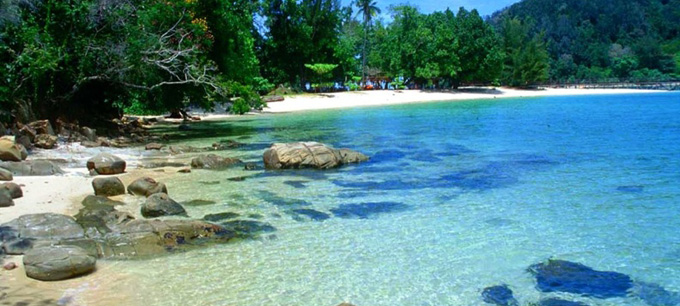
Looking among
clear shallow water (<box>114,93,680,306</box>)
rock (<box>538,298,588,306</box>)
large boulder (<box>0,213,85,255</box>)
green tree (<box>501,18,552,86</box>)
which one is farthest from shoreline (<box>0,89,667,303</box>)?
green tree (<box>501,18,552,86</box>)

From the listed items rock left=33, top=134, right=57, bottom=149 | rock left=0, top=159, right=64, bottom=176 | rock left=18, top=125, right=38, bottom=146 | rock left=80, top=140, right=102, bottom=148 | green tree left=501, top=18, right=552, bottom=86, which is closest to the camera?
rock left=0, top=159, right=64, bottom=176

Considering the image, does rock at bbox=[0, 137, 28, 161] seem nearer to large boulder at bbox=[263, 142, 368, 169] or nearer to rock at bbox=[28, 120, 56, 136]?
rock at bbox=[28, 120, 56, 136]

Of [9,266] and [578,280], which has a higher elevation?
[9,266]

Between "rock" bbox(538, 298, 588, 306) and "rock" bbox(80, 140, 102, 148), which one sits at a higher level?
"rock" bbox(80, 140, 102, 148)

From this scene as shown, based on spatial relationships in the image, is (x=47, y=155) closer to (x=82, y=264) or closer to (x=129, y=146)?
(x=129, y=146)

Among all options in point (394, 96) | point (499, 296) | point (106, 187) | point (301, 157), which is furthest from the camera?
point (394, 96)

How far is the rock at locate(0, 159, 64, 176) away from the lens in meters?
14.0

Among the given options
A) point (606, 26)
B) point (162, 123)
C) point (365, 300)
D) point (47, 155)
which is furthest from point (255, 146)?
point (606, 26)

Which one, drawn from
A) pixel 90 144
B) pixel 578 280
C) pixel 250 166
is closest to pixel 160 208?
pixel 250 166

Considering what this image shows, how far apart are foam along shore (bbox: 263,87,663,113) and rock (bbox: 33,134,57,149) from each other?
28.5 meters

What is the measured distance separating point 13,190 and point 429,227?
26.6 ft

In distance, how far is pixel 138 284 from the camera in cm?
752

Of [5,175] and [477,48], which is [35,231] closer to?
[5,175]

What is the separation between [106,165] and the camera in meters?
15.4
